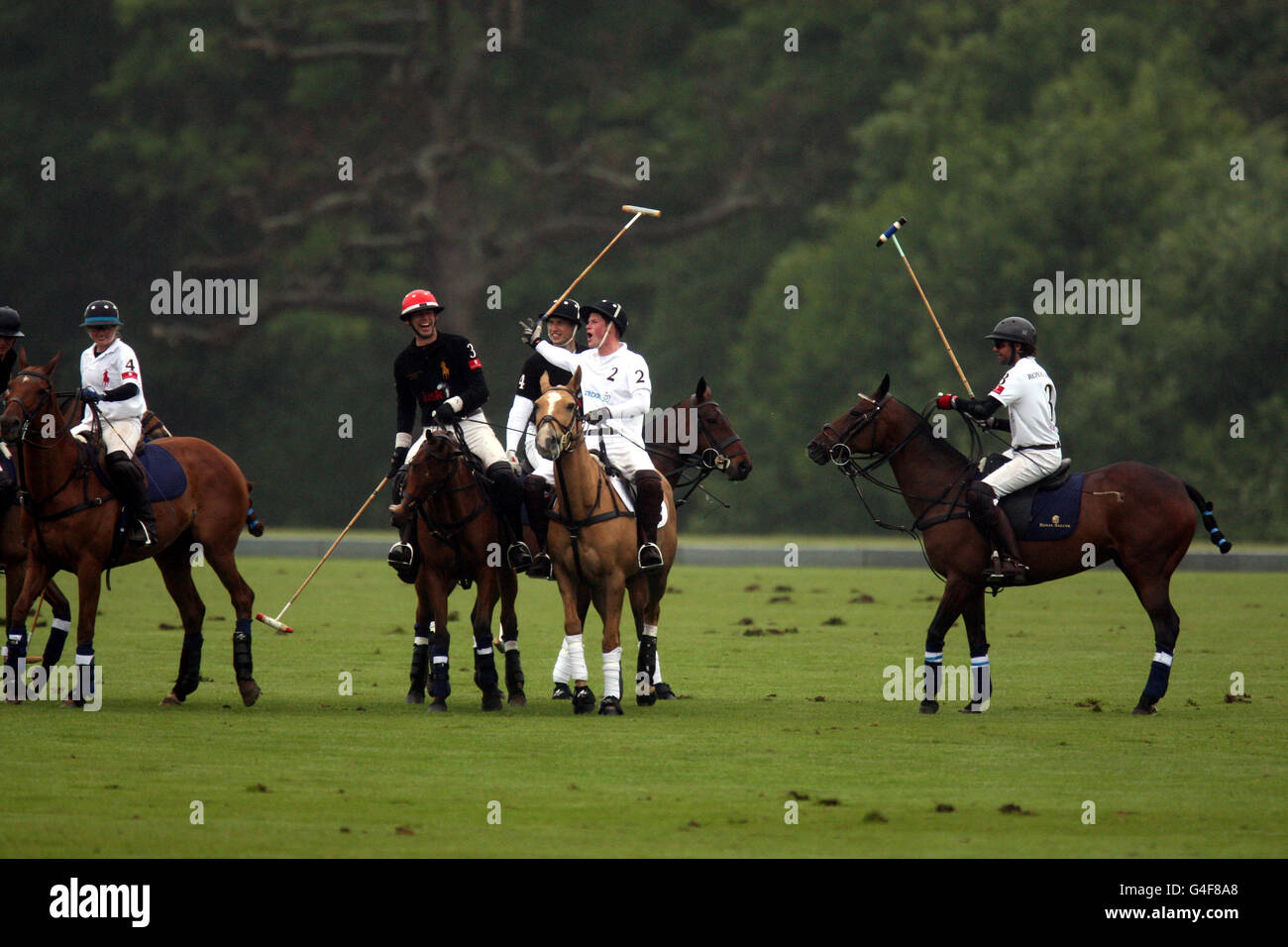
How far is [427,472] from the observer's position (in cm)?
1396

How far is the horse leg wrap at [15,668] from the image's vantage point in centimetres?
1433

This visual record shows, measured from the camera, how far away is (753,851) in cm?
925

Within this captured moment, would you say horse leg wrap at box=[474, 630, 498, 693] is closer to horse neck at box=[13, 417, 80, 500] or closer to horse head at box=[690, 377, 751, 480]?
horse head at box=[690, 377, 751, 480]

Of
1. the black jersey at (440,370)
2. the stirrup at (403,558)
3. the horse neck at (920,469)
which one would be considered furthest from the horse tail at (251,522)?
the horse neck at (920,469)

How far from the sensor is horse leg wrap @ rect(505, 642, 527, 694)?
14.7 m

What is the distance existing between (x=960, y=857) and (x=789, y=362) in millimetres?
35254

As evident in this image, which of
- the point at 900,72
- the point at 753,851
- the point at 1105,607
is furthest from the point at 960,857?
the point at 900,72

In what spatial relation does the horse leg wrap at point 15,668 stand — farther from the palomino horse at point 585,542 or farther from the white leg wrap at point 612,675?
the white leg wrap at point 612,675

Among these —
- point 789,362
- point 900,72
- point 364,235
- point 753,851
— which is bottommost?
point 753,851

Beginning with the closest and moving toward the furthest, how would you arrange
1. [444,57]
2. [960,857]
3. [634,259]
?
[960,857] → [444,57] → [634,259]

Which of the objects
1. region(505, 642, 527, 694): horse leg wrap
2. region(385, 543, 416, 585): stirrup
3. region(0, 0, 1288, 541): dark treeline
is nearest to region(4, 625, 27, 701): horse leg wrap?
region(385, 543, 416, 585): stirrup

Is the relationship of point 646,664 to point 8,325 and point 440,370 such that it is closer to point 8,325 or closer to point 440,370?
point 440,370

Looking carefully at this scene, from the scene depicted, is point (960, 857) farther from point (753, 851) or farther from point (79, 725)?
point (79, 725)

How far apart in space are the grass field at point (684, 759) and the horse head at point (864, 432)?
1753mm
